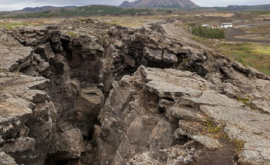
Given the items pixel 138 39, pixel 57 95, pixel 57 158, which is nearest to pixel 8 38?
pixel 57 95

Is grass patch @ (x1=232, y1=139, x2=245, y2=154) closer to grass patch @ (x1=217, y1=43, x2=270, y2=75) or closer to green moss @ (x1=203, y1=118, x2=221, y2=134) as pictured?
green moss @ (x1=203, y1=118, x2=221, y2=134)

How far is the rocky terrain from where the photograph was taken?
45.9 feet

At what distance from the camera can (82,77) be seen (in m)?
46.1

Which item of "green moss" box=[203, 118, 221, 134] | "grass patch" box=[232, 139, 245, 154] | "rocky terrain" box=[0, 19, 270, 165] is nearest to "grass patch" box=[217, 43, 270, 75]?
"rocky terrain" box=[0, 19, 270, 165]

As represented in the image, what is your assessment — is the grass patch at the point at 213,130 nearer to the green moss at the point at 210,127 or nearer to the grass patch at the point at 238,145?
the green moss at the point at 210,127

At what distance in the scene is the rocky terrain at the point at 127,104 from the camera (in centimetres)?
1399

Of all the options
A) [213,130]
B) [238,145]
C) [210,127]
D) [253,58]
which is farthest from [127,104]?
[253,58]

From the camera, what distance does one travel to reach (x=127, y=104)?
80.7ft

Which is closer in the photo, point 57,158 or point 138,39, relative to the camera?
point 57,158

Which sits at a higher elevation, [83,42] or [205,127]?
[83,42]

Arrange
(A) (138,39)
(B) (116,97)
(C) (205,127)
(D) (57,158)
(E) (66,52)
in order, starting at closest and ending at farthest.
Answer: (C) (205,127) < (B) (116,97) < (D) (57,158) < (A) (138,39) < (E) (66,52)

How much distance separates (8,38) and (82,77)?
1644cm

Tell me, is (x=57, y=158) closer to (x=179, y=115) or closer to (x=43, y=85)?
(x=43, y=85)

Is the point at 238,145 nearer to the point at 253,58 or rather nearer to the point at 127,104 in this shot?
the point at 127,104
